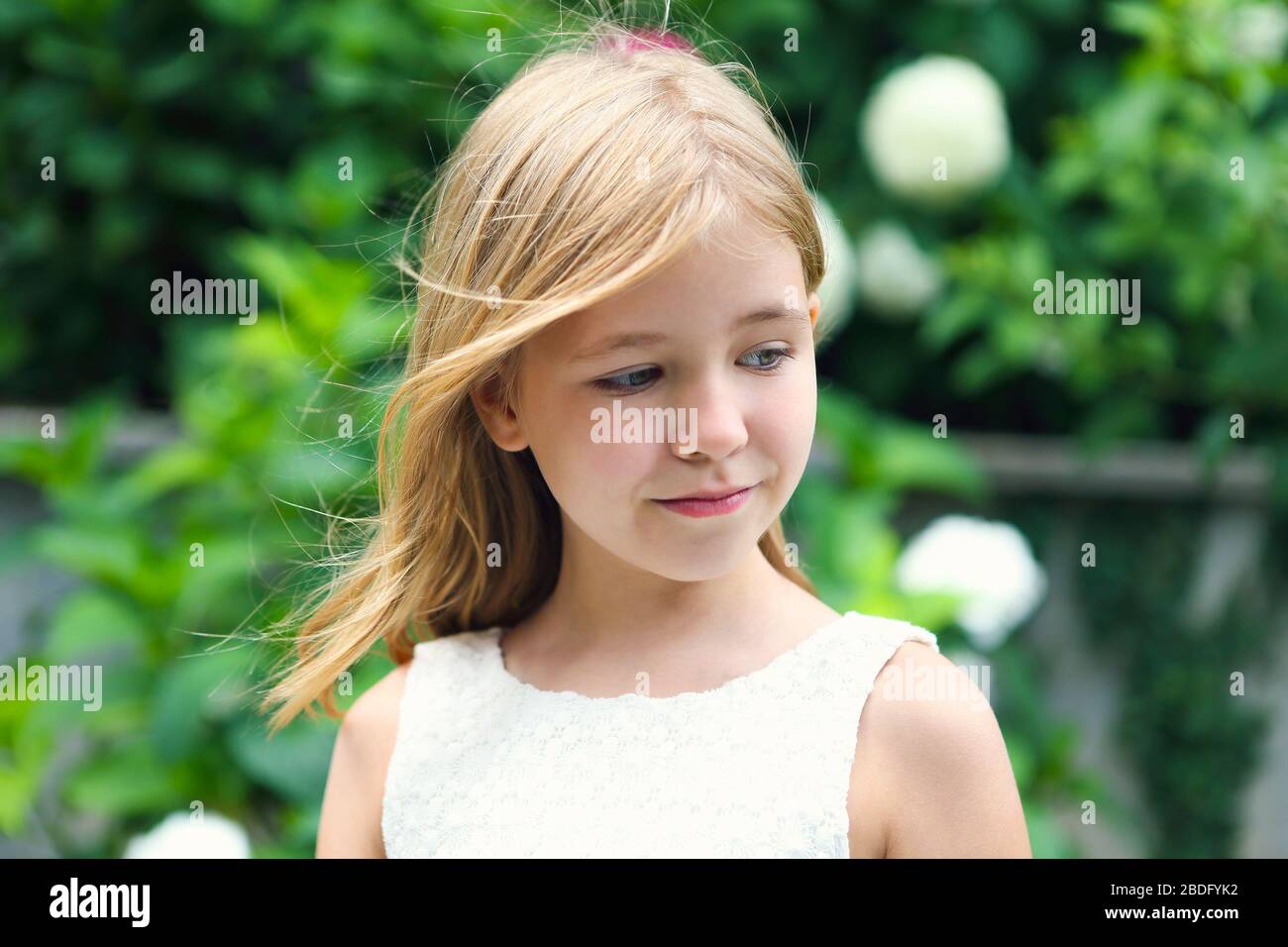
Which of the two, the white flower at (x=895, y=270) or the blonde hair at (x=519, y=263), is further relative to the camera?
the white flower at (x=895, y=270)

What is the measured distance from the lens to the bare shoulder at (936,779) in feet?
3.15

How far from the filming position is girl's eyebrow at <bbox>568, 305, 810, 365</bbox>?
91 cm

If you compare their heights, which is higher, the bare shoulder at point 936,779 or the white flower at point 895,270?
the white flower at point 895,270

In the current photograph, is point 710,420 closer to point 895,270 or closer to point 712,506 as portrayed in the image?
point 712,506

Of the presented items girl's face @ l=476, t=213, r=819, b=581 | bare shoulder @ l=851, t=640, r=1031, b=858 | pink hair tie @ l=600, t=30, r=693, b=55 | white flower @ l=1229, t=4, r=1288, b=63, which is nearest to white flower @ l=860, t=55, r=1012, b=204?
white flower @ l=1229, t=4, r=1288, b=63

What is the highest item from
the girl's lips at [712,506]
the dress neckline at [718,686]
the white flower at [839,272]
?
the white flower at [839,272]

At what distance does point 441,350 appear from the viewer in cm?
106

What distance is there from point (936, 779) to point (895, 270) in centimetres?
163

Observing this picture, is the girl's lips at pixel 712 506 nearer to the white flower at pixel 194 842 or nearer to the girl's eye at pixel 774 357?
the girl's eye at pixel 774 357

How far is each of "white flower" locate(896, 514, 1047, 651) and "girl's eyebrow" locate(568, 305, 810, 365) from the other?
1093 millimetres

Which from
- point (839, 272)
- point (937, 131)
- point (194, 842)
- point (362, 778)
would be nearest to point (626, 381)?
point (362, 778)

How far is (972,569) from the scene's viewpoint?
2.03 metres

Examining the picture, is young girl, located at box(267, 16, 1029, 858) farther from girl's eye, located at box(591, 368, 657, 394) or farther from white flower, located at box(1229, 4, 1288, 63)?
white flower, located at box(1229, 4, 1288, 63)

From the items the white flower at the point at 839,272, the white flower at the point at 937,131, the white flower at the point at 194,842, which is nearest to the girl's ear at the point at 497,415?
the white flower at the point at 194,842
